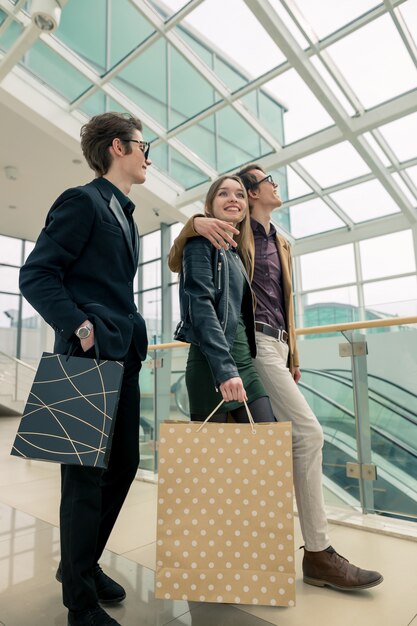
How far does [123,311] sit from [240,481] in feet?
1.99

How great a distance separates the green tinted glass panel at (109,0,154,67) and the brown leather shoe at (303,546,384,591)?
7105 millimetres

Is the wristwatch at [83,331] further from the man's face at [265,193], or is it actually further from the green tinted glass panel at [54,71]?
the green tinted glass panel at [54,71]

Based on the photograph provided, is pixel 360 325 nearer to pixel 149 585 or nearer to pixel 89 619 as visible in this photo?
pixel 149 585

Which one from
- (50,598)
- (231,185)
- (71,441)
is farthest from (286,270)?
(50,598)

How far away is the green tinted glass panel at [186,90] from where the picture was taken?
752 centimetres

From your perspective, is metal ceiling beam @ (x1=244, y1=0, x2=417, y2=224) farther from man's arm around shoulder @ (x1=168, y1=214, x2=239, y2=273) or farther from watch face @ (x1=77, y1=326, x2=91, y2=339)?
watch face @ (x1=77, y1=326, x2=91, y2=339)

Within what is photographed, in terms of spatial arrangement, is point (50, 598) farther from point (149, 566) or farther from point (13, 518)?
point (13, 518)

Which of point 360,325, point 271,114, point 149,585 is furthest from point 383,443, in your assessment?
point 271,114

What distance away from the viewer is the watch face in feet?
4.13

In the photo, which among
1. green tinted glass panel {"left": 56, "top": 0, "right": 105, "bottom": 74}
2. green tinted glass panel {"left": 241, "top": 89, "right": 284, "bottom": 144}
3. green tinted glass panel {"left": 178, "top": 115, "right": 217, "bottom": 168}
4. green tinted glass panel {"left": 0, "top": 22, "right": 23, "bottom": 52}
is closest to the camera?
green tinted glass panel {"left": 0, "top": 22, "right": 23, "bottom": 52}

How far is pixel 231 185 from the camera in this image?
1.67 m

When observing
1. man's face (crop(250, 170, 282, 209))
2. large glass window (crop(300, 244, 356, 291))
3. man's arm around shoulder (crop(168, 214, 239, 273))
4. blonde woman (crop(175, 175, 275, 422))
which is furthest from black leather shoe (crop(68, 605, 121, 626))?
large glass window (crop(300, 244, 356, 291))

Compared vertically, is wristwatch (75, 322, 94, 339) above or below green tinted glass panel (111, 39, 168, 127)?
below

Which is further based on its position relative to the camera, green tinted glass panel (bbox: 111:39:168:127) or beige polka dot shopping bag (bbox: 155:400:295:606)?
green tinted glass panel (bbox: 111:39:168:127)
